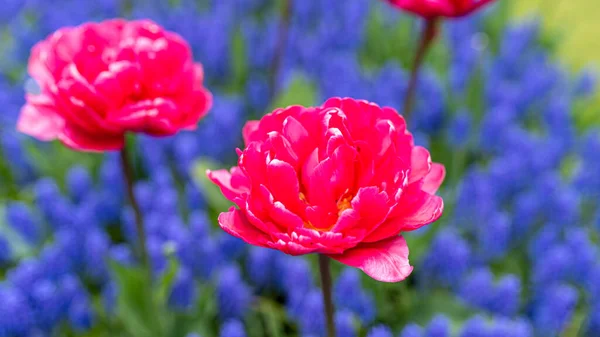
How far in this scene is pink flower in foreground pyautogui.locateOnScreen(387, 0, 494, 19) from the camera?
2.62 ft

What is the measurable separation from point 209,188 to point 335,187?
24.4 inches

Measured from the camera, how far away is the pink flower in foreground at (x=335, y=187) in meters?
0.48

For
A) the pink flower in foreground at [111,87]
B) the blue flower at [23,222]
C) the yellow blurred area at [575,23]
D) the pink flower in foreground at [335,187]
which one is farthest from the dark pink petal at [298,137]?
the yellow blurred area at [575,23]

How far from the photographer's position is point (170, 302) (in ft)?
3.27

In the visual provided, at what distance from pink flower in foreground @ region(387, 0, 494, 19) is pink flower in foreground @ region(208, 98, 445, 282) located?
31 cm

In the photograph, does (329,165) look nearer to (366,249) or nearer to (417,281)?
Answer: (366,249)

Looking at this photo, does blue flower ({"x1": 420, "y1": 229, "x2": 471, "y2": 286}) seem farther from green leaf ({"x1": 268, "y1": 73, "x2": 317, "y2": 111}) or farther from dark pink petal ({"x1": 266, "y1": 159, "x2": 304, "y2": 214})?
dark pink petal ({"x1": 266, "y1": 159, "x2": 304, "y2": 214})

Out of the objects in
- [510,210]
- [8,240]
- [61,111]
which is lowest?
[8,240]

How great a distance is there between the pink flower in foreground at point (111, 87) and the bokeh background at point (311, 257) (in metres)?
0.17

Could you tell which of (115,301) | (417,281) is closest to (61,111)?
(115,301)

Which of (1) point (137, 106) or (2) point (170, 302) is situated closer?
(1) point (137, 106)

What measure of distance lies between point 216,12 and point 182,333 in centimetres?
119

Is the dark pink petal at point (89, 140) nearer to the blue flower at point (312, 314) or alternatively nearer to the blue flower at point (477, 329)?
the blue flower at point (312, 314)

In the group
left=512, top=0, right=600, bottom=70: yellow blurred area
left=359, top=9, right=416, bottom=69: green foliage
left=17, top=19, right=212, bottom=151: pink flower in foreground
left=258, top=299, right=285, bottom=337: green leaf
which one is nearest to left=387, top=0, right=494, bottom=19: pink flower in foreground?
left=17, top=19, right=212, bottom=151: pink flower in foreground
